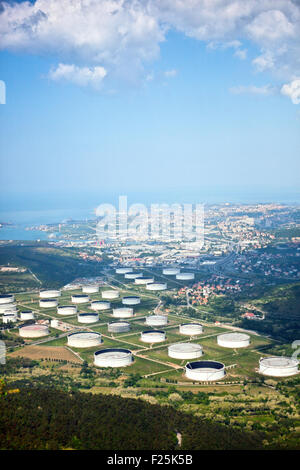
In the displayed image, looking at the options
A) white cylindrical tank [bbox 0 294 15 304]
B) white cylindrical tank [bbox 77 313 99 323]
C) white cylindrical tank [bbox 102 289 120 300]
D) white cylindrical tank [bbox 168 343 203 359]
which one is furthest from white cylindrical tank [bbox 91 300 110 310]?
white cylindrical tank [bbox 168 343 203 359]

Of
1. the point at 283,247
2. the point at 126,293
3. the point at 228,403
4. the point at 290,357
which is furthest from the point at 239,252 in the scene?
the point at 228,403

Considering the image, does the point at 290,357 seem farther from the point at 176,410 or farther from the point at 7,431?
the point at 7,431

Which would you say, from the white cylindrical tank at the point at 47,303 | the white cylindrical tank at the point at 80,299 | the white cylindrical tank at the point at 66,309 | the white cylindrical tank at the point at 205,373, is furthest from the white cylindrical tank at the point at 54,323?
the white cylindrical tank at the point at 205,373

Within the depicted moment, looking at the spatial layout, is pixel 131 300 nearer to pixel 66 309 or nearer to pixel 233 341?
pixel 66 309

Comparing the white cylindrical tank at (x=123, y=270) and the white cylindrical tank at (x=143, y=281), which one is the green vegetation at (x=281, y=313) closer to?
the white cylindrical tank at (x=143, y=281)

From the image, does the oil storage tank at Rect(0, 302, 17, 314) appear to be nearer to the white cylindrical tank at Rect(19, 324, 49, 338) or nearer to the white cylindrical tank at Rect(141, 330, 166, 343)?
the white cylindrical tank at Rect(19, 324, 49, 338)
